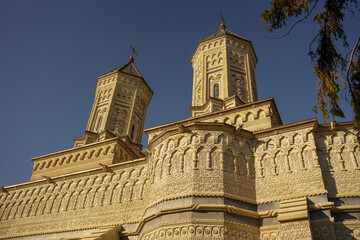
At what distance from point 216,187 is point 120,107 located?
532 inches

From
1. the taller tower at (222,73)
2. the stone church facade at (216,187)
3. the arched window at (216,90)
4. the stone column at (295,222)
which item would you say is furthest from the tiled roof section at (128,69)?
the stone column at (295,222)

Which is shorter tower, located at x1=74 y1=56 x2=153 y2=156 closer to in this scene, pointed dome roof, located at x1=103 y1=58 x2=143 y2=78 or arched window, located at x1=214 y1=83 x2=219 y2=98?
pointed dome roof, located at x1=103 y1=58 x2=143 y2=78

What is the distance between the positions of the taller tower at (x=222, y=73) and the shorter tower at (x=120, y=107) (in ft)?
17.3

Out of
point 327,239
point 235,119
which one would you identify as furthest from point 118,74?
point 327,239

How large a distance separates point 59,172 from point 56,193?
298cm

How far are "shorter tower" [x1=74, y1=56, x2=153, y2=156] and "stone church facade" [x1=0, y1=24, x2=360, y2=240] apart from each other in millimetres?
2778

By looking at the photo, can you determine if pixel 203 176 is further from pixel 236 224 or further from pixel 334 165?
pixel 334 165

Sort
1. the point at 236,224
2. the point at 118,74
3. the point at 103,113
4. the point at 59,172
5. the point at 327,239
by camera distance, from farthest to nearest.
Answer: the point at 118,74 < the point at 103,113 < the point at 59,172 < the point at 236,224 < the point at 327,239

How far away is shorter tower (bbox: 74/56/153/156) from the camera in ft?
70.6

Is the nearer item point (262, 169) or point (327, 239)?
point (327, 239)

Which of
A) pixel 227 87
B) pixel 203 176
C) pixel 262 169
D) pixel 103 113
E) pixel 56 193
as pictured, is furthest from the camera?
pixel 103 113

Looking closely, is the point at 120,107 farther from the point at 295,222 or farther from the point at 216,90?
the point at 295,222

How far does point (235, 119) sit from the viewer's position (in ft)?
50.9

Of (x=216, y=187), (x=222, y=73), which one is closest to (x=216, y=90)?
(x=222, y=73)
